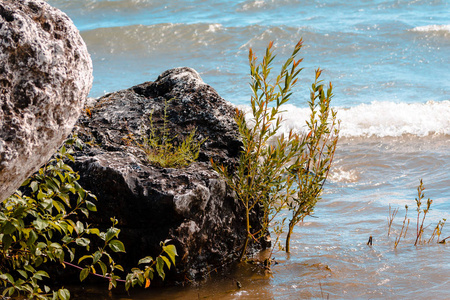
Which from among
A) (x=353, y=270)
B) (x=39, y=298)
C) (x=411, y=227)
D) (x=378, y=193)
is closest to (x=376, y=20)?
(x=378, y=193)

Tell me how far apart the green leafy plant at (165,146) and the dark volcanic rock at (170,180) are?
6 cm

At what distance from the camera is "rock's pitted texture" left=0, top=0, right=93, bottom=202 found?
2334 millimetres

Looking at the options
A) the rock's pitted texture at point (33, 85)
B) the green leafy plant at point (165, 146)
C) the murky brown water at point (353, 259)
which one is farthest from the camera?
the green leafy plant at point (165, 146)

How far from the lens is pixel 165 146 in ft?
14.3

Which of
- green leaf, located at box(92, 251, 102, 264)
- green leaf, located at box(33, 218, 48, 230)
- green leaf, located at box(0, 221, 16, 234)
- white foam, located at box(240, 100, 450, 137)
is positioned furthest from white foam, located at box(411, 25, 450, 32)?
green leaf, located at box(0, 221, 16, 234)

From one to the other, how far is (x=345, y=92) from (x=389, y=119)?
2490 millimetres

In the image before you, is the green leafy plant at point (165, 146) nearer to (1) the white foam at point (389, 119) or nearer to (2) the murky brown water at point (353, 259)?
(2) the murky brown water at point (353, 259)

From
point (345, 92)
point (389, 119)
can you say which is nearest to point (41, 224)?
point (389, 119)

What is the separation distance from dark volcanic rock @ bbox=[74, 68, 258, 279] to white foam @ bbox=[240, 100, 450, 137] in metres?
5.08

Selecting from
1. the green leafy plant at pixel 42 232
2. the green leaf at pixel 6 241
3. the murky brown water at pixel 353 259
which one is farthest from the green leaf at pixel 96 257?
the murky brown water at pixel 353 259

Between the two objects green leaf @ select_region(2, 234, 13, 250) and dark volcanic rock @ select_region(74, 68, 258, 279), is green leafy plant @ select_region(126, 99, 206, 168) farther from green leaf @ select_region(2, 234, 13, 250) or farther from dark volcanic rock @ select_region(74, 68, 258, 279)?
green leaf @ select_region(2, 234, 13, 250)

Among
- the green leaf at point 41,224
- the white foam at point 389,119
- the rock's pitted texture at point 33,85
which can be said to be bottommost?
the white foam at point 389,119

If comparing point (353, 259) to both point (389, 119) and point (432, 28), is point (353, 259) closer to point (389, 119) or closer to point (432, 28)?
point (389, 119)

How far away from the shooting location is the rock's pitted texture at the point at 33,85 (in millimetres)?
2334
